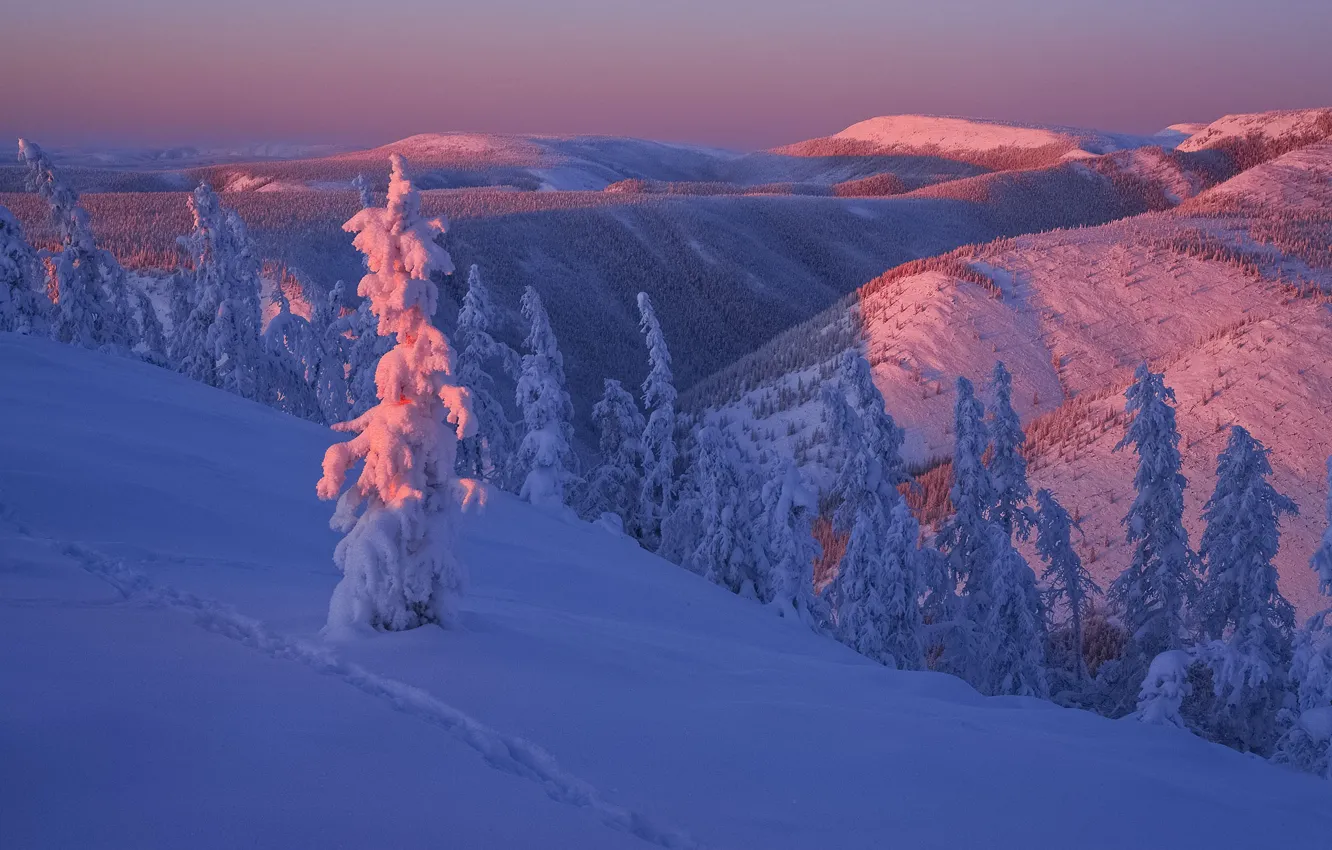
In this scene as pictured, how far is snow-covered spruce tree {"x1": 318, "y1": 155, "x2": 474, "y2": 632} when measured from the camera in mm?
7613

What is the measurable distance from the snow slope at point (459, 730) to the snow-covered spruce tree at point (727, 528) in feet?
29.6

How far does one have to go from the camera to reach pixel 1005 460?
66.0 ft

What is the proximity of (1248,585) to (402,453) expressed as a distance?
18.0 meters

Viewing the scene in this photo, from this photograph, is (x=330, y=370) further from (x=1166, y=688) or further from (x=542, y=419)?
(x=1166, y=688)

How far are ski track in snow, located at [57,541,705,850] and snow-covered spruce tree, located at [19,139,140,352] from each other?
19.5 metres

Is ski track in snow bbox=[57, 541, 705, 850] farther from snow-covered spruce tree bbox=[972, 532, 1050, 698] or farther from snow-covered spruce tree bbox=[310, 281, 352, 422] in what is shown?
snow-covered spruce tree bbox=[310, 281, 352, 422]

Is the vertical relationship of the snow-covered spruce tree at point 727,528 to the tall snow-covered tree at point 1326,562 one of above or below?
below

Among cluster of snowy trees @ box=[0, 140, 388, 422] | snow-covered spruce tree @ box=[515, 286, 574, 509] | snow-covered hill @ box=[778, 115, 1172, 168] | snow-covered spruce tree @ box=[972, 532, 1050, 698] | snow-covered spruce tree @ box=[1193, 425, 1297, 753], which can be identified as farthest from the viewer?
snow-covered hill @ box=[778, 115, 1172, 168]

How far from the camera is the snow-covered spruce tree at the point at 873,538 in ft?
58.4

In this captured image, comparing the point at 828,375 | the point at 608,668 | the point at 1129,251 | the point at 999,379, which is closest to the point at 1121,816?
the point at 608,668

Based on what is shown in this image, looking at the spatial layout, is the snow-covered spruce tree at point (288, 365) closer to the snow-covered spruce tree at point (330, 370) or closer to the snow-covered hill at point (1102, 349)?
the snow-covered spruce tree at point (330, 370)

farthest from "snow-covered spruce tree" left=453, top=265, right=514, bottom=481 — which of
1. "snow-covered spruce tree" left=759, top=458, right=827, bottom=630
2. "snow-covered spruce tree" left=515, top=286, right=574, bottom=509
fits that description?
"snow-covered spruce tree" left=759, top=458, right=827, bottom=630

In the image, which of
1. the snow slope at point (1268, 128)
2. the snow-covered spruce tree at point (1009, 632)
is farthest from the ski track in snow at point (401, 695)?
the snow slope at point (1268, 128)

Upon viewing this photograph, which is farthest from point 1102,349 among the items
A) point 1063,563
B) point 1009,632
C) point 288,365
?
point 288,365
